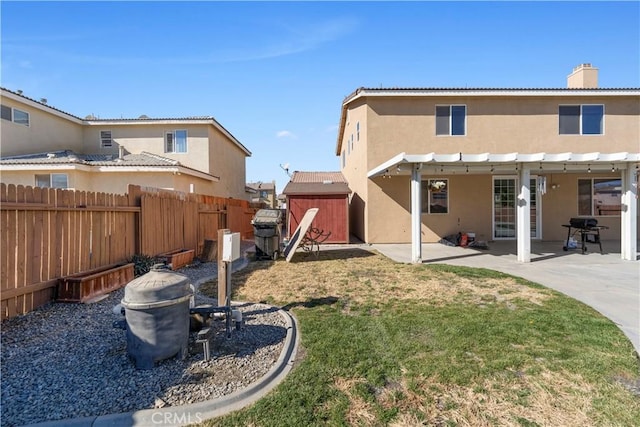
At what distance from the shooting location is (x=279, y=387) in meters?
2.83

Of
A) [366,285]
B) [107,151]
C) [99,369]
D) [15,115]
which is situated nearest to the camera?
[99,369]

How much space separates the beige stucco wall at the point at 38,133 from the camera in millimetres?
14312

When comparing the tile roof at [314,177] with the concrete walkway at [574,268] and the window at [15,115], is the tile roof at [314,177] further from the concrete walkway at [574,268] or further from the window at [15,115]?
the window at [15,115]

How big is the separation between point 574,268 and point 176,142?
17.4 meters

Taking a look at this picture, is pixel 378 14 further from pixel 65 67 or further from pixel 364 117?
pixel 65 67

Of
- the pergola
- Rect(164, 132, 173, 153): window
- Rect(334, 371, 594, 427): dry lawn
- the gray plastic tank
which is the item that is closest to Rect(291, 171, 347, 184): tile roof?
Rect(164, 132, 173, 153): window

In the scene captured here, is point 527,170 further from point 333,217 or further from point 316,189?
point 316,189

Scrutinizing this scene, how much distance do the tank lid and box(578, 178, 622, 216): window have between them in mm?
16341

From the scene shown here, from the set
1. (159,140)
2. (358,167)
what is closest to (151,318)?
(358,167)

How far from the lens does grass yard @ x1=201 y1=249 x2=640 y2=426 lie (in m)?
2.54

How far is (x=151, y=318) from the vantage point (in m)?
3.07

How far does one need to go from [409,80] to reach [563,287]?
34.4 ft

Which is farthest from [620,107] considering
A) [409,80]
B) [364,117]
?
[364,117]

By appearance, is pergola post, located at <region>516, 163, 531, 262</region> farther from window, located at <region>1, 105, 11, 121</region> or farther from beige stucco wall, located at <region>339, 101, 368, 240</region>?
window, located at <region>1, 105, 11, 121</region>
